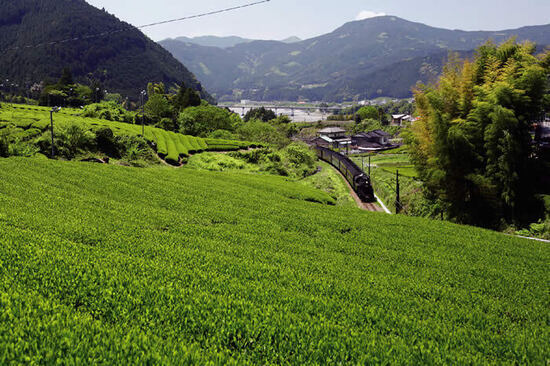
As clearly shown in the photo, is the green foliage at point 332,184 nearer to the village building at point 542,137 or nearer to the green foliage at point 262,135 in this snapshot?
the village building at point 542,137

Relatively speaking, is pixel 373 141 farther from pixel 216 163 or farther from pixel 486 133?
pixel 486 133

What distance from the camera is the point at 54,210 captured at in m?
12.8

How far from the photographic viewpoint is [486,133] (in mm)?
21219

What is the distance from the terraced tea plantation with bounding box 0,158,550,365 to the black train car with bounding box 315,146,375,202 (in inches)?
802

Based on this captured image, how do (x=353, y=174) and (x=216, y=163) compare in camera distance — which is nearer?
(x=353, y=174)

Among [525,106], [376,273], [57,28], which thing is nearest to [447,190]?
[525,106]

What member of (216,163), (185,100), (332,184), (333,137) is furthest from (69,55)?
(332,184)

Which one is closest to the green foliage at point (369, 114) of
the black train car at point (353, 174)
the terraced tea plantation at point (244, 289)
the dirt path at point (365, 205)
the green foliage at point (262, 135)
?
the green foliage at point (262, 135)

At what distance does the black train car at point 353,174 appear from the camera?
37.2m

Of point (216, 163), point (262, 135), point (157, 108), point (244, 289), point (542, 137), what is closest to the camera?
point (244, 289)

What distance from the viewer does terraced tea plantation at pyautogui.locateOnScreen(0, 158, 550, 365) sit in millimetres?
5254

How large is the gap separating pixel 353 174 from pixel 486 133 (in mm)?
21951

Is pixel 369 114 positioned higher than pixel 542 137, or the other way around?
pixel 369 114

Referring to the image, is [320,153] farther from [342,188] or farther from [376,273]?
[376,273]
